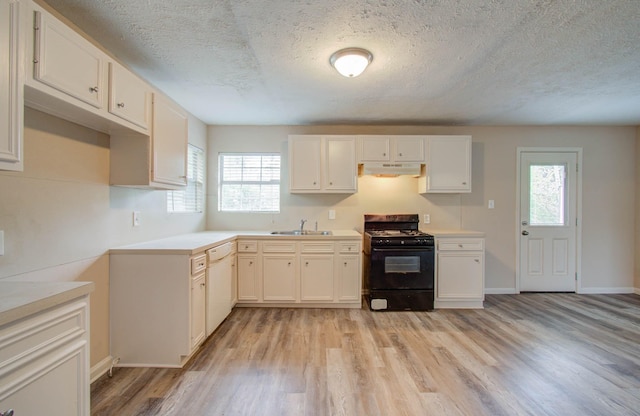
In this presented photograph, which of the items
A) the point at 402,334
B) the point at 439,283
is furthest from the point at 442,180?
the point at 402,334

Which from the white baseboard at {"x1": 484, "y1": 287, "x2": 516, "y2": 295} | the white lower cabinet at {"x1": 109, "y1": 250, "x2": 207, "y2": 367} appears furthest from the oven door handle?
the white lower cabinet at {"x1": 109, "y1": 250, "x2": 207, "y2": 367}

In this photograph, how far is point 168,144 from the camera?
2.33m

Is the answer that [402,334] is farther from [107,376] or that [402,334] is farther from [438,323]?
[107,376]

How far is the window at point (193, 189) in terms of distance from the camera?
10.5 feet

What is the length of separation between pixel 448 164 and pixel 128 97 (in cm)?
340

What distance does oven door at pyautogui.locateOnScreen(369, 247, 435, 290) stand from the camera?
3.22 metres

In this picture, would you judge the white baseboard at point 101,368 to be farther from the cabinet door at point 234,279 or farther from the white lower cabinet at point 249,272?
the white lower cabinet at point 249,272

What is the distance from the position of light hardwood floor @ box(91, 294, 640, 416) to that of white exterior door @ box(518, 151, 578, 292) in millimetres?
826

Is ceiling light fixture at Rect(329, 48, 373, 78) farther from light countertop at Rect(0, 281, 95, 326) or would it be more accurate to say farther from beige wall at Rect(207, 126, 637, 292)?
light countertop at Rect(0, 281, 95, 326)

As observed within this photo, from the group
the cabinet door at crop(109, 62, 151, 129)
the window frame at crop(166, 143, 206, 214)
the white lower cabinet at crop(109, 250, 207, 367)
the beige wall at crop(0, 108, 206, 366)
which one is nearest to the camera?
the beige wall at crop(0, 108, 206, 366)

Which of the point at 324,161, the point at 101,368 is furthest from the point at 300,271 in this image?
the point at 101,368

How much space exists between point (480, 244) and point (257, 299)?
2.74 meters

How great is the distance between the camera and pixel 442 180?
356 cm

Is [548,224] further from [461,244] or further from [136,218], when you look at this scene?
[136,218]
